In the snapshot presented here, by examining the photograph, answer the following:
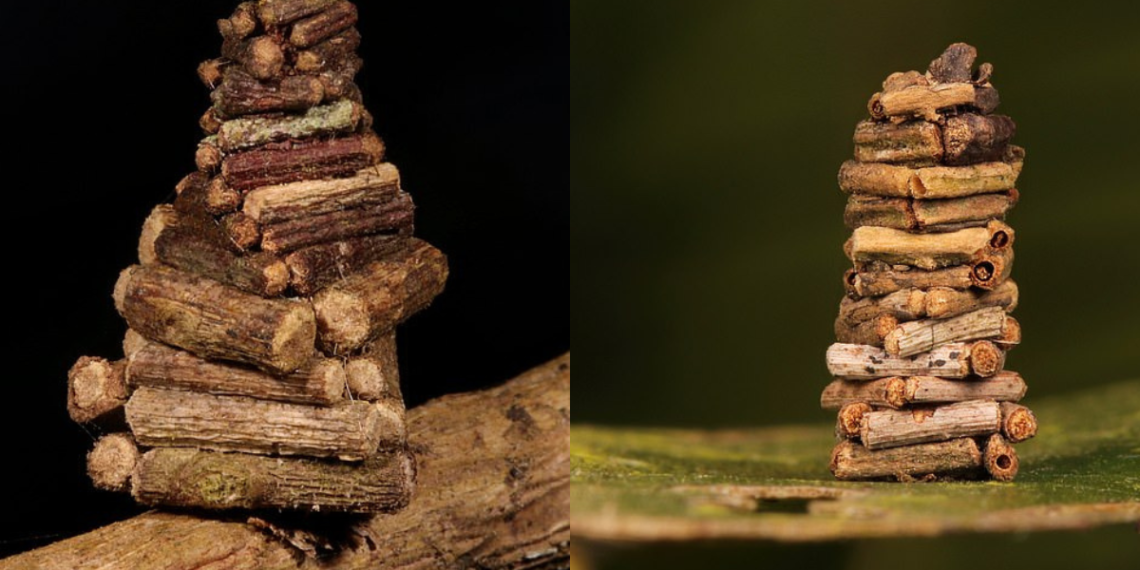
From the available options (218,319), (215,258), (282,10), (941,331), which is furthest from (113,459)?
(941,331)

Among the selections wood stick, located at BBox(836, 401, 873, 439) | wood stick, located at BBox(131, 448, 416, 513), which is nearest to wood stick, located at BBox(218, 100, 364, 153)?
wood stick, located at BBox(131, 448, 416, 513)

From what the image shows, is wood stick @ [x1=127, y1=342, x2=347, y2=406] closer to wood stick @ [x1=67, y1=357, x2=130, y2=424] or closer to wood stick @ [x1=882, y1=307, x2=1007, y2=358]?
wood stick @ [x1=67, y1=357, x2=130, y2=424]

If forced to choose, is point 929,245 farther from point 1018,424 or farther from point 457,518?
point 457,518

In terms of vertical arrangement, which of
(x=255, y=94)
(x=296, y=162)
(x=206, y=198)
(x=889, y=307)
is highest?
(x=255, y=94)

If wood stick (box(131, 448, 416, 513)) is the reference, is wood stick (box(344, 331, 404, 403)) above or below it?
above

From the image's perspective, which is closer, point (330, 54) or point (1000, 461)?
point (1000, 461)

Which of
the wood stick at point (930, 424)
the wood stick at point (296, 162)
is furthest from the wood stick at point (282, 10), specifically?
the wood stick at point (930, 424)
